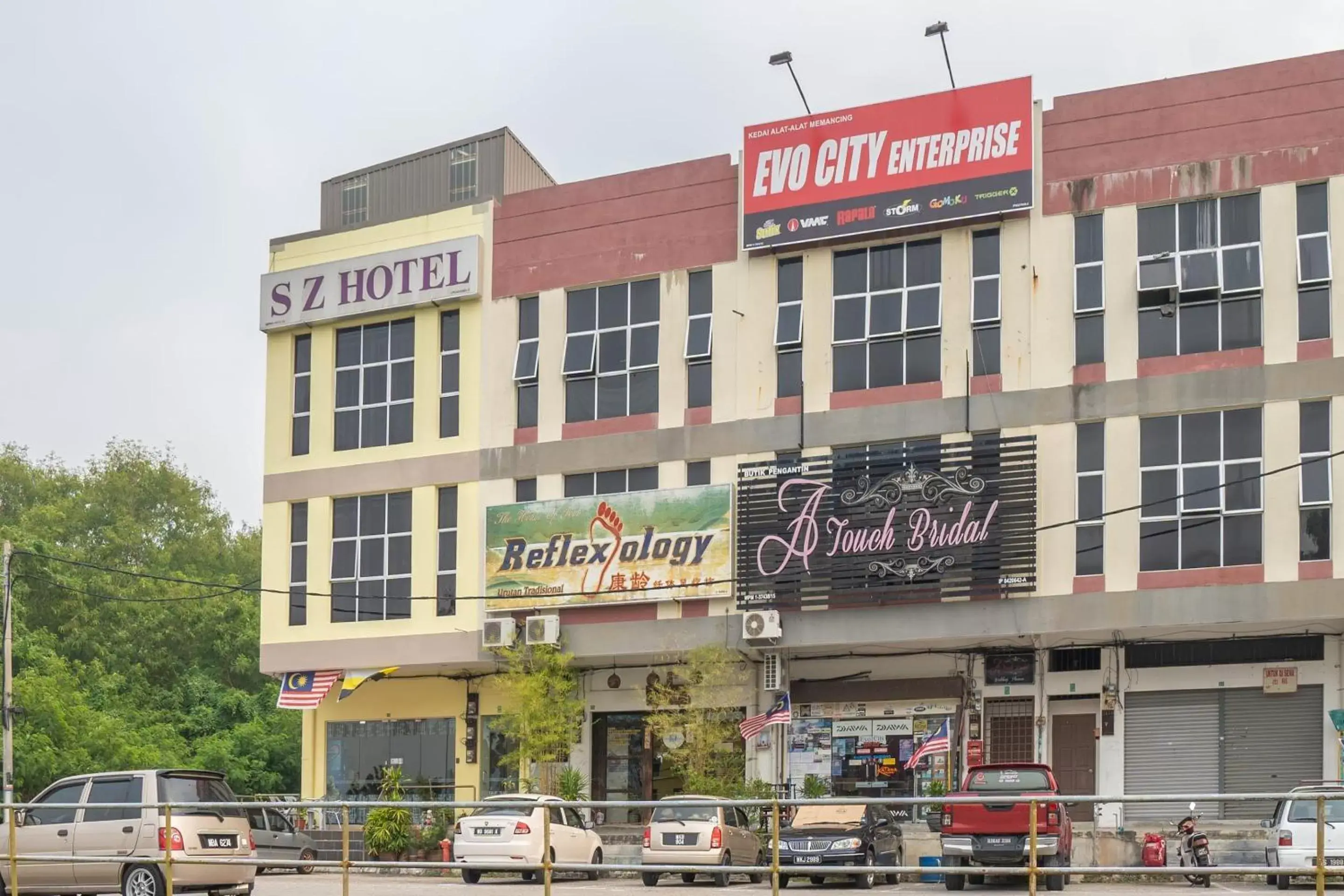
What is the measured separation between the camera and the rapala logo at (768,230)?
40.6 metres

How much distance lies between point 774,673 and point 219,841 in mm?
19954

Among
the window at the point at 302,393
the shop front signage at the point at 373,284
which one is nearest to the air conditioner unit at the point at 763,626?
the shop front signage at the point at 373,284

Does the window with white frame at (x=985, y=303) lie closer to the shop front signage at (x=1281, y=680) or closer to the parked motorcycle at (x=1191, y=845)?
the shop front signage at (x=1281, y=680)

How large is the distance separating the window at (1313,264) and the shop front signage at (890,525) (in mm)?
6087

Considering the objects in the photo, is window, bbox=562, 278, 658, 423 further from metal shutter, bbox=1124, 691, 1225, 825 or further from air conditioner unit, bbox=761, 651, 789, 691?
metal shutter, bbox=1124, 691, 1225, 825

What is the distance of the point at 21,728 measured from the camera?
5975 centimetres

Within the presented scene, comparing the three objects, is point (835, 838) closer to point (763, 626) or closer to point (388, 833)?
point (388, 833)

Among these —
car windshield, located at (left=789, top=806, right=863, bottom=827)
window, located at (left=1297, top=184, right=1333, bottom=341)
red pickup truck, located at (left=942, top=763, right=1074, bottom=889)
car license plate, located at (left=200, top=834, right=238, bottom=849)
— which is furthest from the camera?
window, located at (left=1297, top=184, right=1333, bottom=341)

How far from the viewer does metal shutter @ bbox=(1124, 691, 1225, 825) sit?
3706cm

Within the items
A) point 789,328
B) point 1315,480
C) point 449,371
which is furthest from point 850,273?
point 1315,480

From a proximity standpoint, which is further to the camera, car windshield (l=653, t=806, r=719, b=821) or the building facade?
the building facade

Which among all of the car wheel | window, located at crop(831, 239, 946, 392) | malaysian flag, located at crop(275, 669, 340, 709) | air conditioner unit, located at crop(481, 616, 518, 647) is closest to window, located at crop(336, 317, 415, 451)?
air conditioner unit, located at crop(481, 616, 518, 647)

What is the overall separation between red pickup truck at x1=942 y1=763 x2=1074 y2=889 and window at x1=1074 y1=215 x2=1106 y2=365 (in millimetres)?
12779

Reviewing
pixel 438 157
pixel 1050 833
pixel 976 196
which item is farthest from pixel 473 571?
pixel 1050 833
